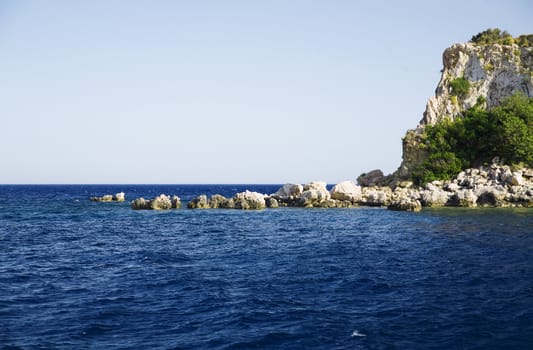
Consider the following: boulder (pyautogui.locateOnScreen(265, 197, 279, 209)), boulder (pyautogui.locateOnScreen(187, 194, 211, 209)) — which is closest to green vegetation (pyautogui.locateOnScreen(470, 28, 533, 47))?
boulder (pyautogui.locateOnScreen(265, 197, 279, 209))

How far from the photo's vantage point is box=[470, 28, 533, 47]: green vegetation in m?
93.4

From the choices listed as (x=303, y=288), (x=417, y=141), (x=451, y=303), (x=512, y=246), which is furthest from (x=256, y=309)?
(x=417, y=141)

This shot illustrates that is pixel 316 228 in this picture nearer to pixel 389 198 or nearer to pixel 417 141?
pixel 389 198

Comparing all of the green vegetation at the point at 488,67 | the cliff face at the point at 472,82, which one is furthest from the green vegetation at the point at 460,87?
the green vegetation at the point at 488,67

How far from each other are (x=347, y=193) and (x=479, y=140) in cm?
2589

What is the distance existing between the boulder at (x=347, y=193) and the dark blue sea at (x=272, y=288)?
91.2ft

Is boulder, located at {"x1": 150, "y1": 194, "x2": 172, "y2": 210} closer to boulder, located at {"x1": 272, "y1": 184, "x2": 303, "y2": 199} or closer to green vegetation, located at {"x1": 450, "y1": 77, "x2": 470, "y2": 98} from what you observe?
boulder, located at {"x1": 272, "y1": 184, "x2": 303, "y2": 199}

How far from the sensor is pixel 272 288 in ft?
81.9

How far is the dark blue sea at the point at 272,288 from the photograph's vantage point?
1786 centimetres

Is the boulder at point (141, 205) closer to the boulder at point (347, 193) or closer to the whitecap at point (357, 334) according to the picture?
the boulder at point (347, 193)

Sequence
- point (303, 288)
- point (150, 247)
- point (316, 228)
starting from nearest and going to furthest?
point (303, 288), point (150, 247), point (316, 228)

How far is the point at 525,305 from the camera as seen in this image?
21156 mm

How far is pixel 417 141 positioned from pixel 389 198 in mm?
18156

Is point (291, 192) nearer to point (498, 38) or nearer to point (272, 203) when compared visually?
point (272, 203)
